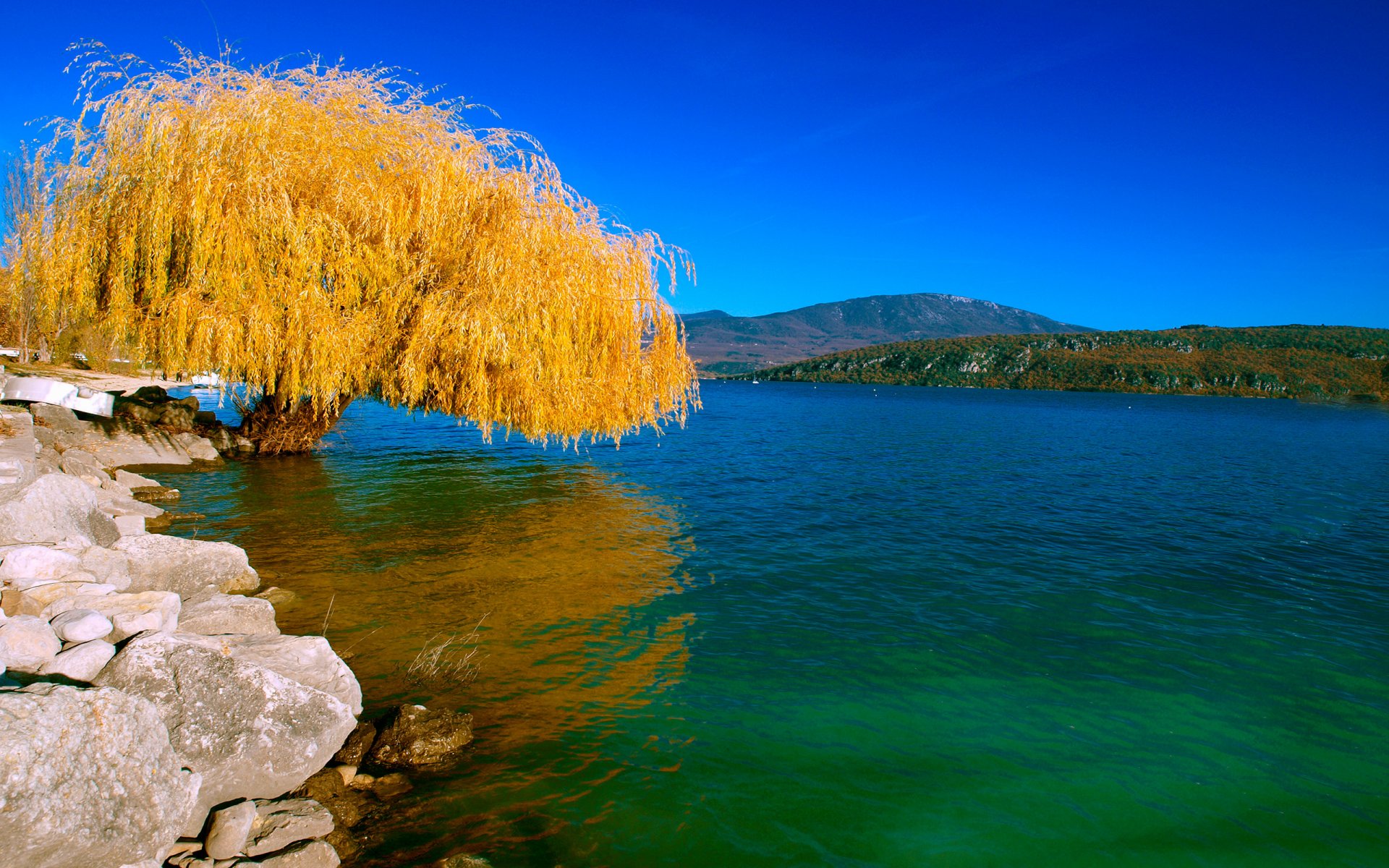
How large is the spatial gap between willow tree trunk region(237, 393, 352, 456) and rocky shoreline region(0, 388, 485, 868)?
44.5 ft

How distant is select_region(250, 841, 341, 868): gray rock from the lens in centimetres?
478

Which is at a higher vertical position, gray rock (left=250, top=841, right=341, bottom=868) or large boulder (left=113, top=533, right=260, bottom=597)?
large boulder (left=113, top=533, right=260, bottom=597)

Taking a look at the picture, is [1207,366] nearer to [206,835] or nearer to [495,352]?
[495,352]

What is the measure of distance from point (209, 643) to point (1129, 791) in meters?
8.17

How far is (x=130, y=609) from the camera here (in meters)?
6.90

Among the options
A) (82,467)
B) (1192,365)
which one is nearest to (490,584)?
(82,467)

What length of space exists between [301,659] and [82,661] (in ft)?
5.20

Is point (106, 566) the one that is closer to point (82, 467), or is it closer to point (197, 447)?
point (82, 467)

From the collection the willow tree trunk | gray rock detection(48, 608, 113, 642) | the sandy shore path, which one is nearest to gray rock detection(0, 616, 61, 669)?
gray rock detection(48, 608, 113, 642)

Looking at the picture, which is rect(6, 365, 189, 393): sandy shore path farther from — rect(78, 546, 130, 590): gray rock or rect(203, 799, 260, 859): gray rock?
rect(203, 799, 260, 859): gray rock

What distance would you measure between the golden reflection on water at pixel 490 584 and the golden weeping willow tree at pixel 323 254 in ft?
8.53

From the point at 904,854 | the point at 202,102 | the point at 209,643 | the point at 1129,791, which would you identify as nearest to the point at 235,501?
the point at 202,102

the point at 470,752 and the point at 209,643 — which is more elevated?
the point at 209,643

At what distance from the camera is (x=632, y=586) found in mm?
11820
